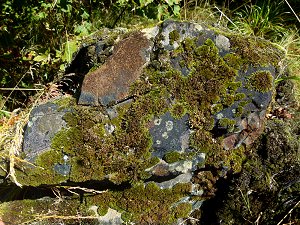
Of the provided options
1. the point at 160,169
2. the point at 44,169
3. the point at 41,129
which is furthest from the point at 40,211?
the point at 160,169

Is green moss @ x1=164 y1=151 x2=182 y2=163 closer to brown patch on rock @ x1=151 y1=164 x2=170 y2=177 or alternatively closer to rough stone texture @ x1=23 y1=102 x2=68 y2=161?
brown patch on rock @ x1=151 y1=164 x2=170 y2=177

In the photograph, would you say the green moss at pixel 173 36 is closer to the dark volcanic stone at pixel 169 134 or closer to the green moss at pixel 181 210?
the dark volcanic stone at pixel 169 134

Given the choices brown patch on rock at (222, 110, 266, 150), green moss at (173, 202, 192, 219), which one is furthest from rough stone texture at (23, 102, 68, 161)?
brown patch on rock at (222, 110, 266, 150)

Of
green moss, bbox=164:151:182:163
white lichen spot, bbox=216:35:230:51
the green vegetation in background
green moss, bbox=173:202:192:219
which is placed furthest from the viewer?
the green vegetation in background

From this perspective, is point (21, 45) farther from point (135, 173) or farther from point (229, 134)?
point (229, 134)

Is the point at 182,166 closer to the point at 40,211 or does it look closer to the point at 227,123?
the point at 227,123

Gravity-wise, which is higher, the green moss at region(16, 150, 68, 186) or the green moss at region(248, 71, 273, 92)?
the green moss at region(248, 71, 273, 92)

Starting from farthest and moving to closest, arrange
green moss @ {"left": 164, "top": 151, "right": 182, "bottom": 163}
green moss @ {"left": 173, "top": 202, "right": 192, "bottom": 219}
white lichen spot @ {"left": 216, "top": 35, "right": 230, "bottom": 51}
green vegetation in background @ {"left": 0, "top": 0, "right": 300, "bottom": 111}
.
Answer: green vegetation in background @ {"left": 0, "top": 0, "right": 300, "bottom": 111}, green moss @ {"left": 173, "top": 202, "right": 192, "bottom": 219}, white lichen spot @ {"left": 216, "top": 35, "right": 230, "bottom": 51}, green moss @ {"left": 164, "top": 151, "right": 182, "bottom": 163}
